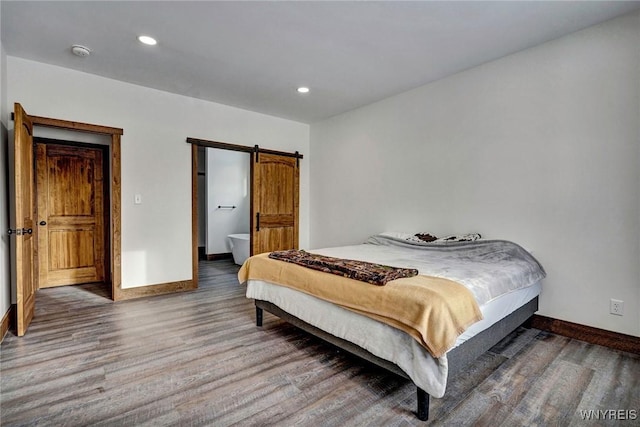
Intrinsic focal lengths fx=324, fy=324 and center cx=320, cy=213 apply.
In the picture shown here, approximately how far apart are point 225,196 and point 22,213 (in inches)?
164

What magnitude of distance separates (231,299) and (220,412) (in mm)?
2143

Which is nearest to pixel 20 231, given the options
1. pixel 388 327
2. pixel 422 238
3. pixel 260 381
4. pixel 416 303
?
pixel 260 381

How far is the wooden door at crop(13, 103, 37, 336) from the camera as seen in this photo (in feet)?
8.58

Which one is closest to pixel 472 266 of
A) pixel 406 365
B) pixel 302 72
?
pixel 406 365

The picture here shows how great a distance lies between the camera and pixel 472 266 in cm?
243

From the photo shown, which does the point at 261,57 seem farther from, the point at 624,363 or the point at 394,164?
the point at 624,363

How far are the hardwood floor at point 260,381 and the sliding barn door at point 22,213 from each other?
0.22m

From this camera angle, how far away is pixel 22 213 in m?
2.71

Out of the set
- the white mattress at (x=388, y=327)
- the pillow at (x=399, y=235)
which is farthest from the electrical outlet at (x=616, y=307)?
the pillow at (x=399, y=235)

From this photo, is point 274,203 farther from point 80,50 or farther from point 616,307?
point 616,307

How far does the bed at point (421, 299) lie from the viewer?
166cm

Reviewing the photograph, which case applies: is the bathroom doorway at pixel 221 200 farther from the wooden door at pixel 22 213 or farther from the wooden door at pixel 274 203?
the wooden door at pixel 22 213

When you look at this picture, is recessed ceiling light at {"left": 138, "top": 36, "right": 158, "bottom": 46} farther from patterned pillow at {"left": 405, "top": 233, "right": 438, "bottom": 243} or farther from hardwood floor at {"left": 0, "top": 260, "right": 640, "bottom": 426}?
patterned pillow at {"left": 405, "top": 233, "right": 438, "bottom": 243}

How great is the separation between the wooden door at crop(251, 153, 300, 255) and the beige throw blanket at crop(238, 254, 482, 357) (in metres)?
2.85
